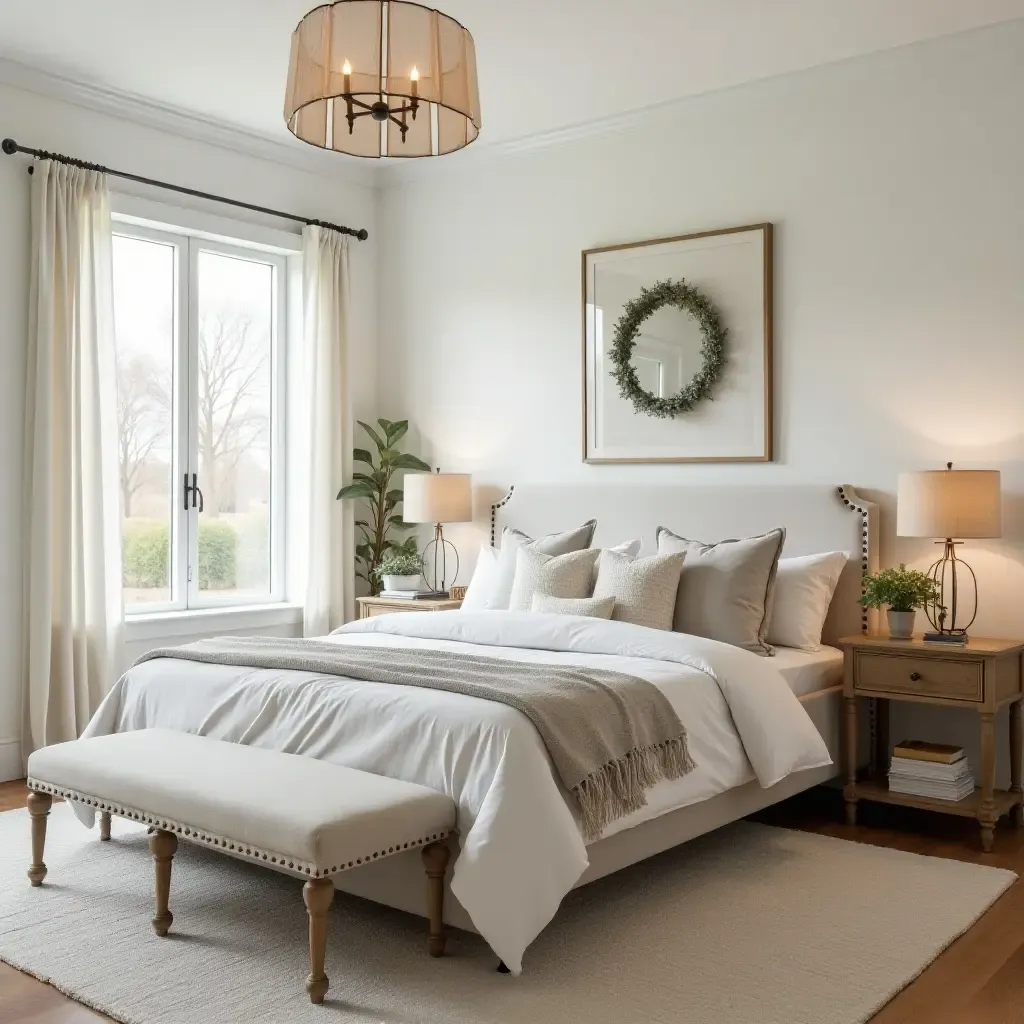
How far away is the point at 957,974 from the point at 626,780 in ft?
3.12

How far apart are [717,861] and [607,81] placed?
10.6 ft

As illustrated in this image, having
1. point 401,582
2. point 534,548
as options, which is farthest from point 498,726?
point 401,582

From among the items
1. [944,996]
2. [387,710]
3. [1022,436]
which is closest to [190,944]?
[387,710]

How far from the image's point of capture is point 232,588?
5934mm

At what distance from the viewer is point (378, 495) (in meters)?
6.28

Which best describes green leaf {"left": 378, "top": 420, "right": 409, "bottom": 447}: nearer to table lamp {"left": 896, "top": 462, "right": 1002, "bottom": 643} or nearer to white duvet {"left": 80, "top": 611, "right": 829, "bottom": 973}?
white duvet {"left": 80, "top": 611, "right": 829, "bottom": 973}

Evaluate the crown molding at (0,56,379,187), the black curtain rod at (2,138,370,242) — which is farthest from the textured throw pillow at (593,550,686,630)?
the crown molding at (0,56,379,187)

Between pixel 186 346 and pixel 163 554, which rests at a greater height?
pixel 186 346

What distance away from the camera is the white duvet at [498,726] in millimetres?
2850

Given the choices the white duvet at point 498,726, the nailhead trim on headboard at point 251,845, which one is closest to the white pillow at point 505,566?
the white duvet at point 498,726

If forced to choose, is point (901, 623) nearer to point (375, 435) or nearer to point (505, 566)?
point (505, 566)

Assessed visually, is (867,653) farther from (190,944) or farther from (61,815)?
(61,815)

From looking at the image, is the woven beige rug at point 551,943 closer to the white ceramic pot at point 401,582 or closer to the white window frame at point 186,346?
the white window frame at point 186,346

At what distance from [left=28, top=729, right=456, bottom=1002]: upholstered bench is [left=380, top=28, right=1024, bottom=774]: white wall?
8.29 ft
